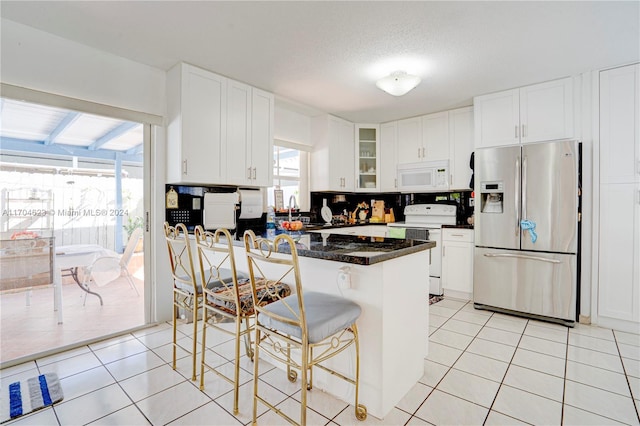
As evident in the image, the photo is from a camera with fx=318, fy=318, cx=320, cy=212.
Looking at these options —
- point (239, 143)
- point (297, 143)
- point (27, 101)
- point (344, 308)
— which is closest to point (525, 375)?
point (344, 308)

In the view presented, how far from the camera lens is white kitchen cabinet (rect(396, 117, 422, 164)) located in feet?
14.5

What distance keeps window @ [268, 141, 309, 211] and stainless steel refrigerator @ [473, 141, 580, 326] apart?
2.21 metres

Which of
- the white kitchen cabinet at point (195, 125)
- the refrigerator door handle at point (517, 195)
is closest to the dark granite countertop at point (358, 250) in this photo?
the white kitchen cabinet at point (195, 125)

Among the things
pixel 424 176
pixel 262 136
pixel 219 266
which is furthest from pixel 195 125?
pixel 424 176

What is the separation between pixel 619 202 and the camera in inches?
114

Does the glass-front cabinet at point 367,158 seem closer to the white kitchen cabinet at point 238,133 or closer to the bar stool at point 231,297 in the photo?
the white kitchen cabinet at point 238,133

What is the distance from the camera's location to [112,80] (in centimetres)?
271

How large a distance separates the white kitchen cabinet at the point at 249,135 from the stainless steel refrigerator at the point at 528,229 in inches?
92.1

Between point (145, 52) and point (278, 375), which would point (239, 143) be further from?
point (278, 375)

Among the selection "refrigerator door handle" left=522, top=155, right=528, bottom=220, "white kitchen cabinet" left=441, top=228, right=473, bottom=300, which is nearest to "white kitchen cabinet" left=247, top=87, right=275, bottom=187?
"white kitchen cabinet" left=441, top=228, right=473, bottom=300

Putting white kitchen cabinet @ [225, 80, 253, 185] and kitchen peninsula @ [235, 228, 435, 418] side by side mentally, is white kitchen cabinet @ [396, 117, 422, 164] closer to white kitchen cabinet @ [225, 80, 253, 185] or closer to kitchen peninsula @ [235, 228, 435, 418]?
white kitchen cabinet @ [225, 80, 253, 185]

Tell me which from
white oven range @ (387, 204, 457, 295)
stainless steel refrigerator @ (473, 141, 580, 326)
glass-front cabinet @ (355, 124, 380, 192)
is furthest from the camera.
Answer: glass-front cabinet @ (355, 124, 380, 192)

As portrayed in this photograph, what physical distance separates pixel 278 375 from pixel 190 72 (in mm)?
2634

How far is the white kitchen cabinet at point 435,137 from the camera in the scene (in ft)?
13.7
